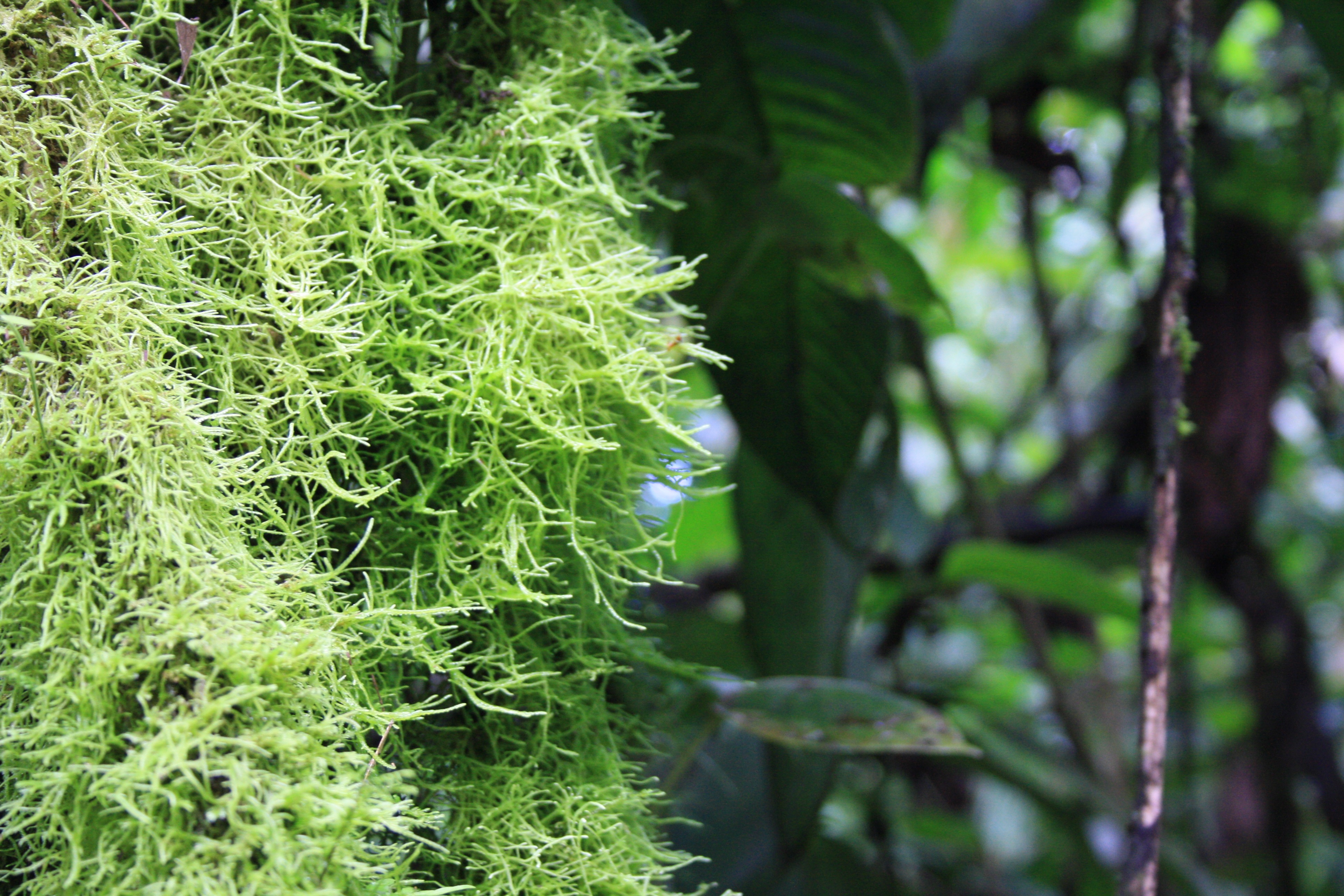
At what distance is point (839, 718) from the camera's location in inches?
19.6

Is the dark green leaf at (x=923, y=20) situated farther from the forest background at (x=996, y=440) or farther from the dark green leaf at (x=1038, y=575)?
the dark green leaf at (x=1038, y=575)

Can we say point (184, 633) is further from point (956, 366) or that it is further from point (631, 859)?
point (956, 366)

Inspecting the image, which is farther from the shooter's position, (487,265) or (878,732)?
(878,732)

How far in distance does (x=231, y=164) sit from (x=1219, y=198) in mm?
1141

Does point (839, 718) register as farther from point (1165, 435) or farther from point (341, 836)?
point (341, 836)

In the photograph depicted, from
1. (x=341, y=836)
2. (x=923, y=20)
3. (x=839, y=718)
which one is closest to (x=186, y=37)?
(x=341, y=836)

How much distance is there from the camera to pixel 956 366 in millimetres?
2252

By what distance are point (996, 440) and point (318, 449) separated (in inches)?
55.4

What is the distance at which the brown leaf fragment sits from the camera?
308 millimetres

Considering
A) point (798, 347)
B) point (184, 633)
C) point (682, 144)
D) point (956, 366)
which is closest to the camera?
point (184, 633)

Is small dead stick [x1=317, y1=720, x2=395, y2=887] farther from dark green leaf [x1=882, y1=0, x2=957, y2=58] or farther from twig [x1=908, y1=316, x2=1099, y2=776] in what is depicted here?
twig [x1=908, y1=316, x2=1099, y2=776]

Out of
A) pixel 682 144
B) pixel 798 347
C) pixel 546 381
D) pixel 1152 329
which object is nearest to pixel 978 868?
pixel 1152 329

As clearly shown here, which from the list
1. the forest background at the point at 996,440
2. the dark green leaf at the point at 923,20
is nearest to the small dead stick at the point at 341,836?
the forest background at the point at 996,440

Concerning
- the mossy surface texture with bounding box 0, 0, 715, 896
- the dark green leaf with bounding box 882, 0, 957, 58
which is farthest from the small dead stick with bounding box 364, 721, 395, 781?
the dark green leaf with bounding box 882, 0, 957, 58
